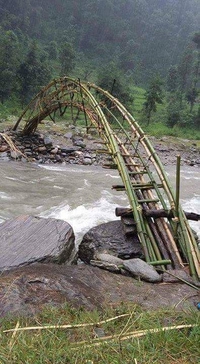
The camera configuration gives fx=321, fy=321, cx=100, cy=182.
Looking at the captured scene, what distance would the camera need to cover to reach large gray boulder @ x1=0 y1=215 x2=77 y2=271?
3.07 metres

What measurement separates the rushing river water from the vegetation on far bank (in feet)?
9.20

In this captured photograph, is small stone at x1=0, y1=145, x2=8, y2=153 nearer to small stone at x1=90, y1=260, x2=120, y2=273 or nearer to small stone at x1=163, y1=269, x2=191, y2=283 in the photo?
small stone at x1=90, y1=260, x2=120, y2=273

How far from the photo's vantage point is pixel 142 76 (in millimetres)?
56906

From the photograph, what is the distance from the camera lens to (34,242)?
331 centimetres

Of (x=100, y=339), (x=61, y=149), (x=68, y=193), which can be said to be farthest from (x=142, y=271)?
(x=61, y=149)

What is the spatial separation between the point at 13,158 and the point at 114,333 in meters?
10.4

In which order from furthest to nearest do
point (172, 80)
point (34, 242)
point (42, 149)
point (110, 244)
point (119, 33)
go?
point (119, 33) → point (172, 80) → point (42, 149) → point (110, 244) → point (34, 242)

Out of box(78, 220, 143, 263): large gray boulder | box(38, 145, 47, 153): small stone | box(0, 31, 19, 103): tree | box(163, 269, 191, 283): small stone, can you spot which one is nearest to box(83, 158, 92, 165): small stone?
box(38, 145, 47, 153): small stone

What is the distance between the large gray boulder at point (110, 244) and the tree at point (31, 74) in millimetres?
24017

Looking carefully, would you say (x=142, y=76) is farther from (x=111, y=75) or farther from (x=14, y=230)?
(x=14, y=230)

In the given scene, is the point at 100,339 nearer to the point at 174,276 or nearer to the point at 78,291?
the point at 78,291

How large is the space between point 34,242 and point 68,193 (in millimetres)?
4606

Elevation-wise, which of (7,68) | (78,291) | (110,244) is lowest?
(110,244)

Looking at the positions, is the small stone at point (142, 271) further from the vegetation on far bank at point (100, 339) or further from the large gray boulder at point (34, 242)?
the vegetation on far bank at point (100, 339)
